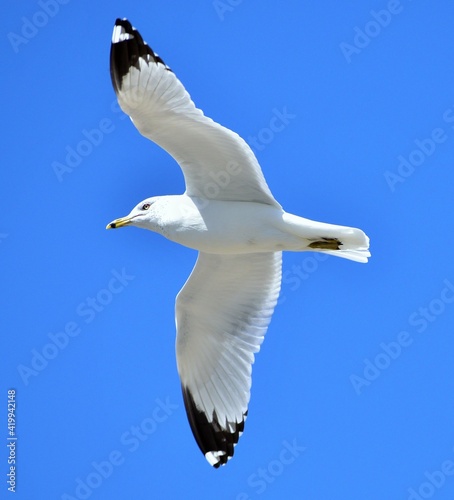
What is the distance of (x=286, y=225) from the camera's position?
8695 mm

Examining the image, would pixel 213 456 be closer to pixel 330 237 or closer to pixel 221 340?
pixel 221 340

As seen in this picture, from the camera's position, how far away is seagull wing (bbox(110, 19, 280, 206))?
833cm

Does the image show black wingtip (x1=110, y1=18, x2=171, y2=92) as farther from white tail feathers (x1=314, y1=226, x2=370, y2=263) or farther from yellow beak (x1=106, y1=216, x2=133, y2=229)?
white tail feathers (x1=314, y1=226, x2=370, y2=263)

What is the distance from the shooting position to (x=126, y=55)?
331 inches

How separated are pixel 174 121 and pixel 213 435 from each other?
278 cm

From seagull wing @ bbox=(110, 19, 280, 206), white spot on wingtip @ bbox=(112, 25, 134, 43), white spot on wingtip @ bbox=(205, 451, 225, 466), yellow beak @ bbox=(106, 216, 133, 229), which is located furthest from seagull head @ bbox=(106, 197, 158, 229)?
white spot on wingtip @ bbox=(205, 451, 225, 466)

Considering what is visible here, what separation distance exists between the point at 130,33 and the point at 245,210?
158 cm

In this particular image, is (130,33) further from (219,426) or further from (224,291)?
(219,426)

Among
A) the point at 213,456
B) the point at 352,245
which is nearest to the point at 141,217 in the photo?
the point at 352,245

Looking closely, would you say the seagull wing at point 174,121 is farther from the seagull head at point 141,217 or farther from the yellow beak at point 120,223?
the yellow beak at point 120,223

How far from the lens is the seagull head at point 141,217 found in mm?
8852

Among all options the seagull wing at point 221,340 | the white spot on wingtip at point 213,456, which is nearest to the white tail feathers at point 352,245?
the seagull wing at point 221,340

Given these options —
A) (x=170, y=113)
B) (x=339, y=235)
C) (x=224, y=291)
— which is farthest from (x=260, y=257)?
(x=170, y=113)

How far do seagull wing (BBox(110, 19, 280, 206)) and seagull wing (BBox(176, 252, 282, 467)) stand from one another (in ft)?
3.38
